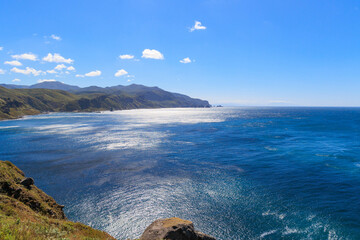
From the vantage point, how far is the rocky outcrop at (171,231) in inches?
716

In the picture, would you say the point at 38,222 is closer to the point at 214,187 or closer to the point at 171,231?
the point at 171,231

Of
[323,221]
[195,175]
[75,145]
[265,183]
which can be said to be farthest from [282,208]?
[75,145]

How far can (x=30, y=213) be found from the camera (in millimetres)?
19953

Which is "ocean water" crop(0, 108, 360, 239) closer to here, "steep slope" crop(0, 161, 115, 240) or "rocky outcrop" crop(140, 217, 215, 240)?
"steep slope" crop(0, 161, 115, 240)

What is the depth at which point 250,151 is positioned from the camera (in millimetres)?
67938

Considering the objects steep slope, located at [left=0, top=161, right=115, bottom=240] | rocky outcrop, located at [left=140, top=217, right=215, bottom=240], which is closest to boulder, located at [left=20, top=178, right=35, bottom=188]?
steep slope, located at [left=0, top=161, right=115, bottom=240]

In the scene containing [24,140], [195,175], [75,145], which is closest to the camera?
[195,175]

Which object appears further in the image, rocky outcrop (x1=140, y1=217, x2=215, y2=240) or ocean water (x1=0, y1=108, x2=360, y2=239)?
ocean water (x1=0, y1=108, x2=360, y2=239)

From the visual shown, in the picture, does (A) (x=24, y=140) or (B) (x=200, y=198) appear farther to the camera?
(A) (x=24, y=140)

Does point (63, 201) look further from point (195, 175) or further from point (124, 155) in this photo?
point (124, 155)

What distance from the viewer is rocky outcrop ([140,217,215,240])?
59.7 ft

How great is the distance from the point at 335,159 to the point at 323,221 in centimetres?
3942

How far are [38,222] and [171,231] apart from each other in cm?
1281

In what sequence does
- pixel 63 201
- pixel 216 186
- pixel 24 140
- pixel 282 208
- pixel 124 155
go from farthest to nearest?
pixel 24 140
pixel 124 155
pixel 216 186
pixel 63 201
pixel 282 208
